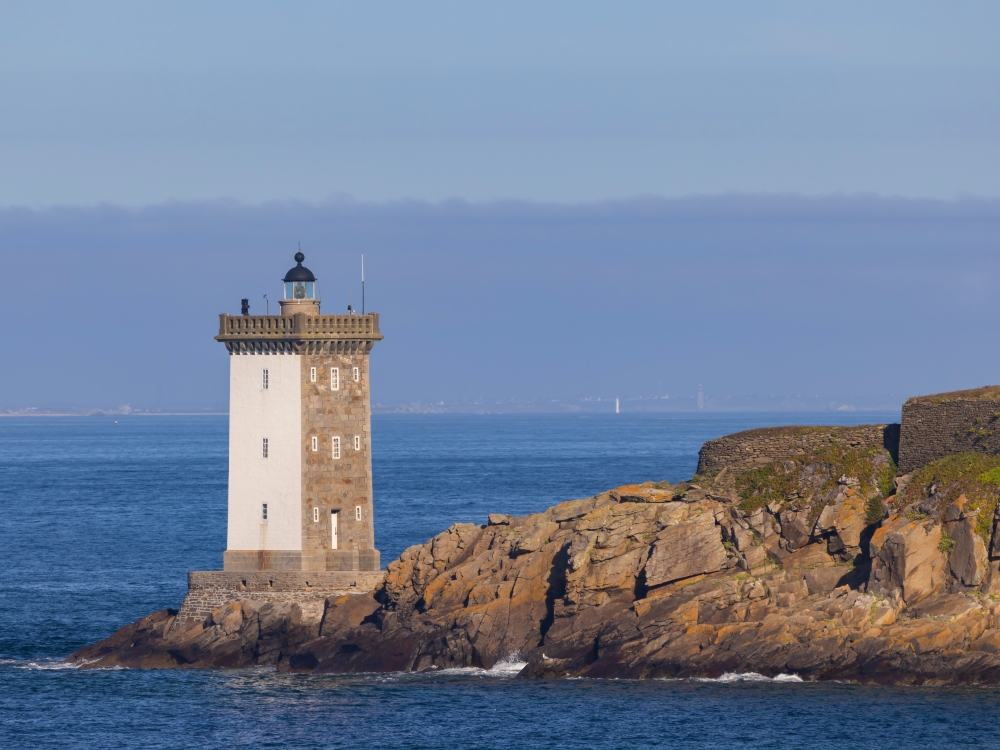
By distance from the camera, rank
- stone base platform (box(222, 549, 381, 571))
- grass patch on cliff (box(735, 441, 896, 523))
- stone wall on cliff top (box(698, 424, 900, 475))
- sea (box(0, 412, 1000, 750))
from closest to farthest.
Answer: sea (box(0, 412, 1000, 750))
grass patch on cliff (box(735, 441, 896, 523))
stone wall on cliff top (box(698, 424, 900, 475))
stone base platform (box(222, 549, 381, 571))

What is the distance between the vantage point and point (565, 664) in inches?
1859

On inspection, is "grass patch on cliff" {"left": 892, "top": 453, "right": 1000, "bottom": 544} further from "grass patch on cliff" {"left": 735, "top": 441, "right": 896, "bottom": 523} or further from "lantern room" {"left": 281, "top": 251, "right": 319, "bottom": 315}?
"lantern room" {"left": 281, "top": 251, "right": 319, "bottom": 315}

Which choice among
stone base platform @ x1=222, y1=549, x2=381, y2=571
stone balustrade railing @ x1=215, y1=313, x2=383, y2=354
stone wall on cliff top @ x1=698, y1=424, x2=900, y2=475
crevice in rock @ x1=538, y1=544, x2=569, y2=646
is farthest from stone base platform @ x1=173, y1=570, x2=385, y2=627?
stone wall on cliff top @ x1=698, y1=424, x2=900, y2=475

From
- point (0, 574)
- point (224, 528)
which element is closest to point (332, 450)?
point (0, 574)

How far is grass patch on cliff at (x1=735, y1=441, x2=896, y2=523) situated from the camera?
49.3 meters

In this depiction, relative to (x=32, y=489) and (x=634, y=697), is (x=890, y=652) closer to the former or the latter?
(x=634, y=697)

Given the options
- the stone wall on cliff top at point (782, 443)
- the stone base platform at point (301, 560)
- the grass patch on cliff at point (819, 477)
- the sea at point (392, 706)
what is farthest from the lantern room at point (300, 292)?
the grass patch on cliff at point (819, 477)

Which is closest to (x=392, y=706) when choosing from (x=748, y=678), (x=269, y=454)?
(x=748, y=678)

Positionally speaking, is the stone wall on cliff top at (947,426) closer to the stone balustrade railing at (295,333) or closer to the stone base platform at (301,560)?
the stone base platform at (301,560)

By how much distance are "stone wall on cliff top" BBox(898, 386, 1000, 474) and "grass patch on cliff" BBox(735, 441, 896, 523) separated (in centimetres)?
74

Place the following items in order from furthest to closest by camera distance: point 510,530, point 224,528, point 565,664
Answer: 1. point 224,528
2. point 510,530
3. point 565,664

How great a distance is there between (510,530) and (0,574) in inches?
1261

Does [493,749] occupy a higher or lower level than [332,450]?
lower

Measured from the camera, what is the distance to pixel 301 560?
178ft
